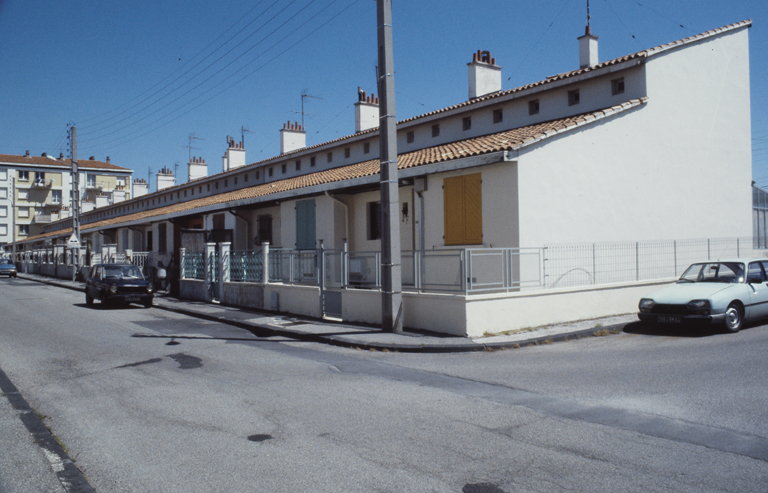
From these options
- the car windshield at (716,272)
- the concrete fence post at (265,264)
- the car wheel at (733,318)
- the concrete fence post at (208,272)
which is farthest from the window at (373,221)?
the car wheel at (733,318)

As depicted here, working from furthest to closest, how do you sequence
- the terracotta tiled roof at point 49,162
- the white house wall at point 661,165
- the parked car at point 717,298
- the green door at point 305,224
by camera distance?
the terracotta tiled roof at point 49,162 < the green door at point 305,224 < the white house wall at point 661,165 < the parked car at point 717,298

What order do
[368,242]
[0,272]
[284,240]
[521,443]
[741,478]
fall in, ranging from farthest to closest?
[0,272] < [284,240] < [368,242] < [521,443] < [741,478]

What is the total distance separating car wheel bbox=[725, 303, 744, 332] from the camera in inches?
428

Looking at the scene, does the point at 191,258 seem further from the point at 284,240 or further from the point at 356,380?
the point at 356,380

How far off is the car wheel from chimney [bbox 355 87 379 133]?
1673 centimetres

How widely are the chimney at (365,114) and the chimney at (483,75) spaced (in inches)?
223

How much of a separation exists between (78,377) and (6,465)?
12.0 feet

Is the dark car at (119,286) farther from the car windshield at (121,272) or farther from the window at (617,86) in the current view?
the window at (617,86)

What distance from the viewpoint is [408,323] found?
12164 millimetres

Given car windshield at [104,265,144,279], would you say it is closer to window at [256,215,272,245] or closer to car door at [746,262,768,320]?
window at [256,215,272,245]

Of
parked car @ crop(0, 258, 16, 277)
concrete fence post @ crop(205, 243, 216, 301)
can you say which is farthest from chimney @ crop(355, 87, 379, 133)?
parked car @ crop(0, 258, 16, 277)

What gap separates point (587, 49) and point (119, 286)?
17.0 meters

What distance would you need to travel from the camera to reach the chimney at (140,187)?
2007 inches

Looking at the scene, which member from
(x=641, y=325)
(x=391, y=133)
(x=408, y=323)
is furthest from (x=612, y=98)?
(x=408, y=323)
